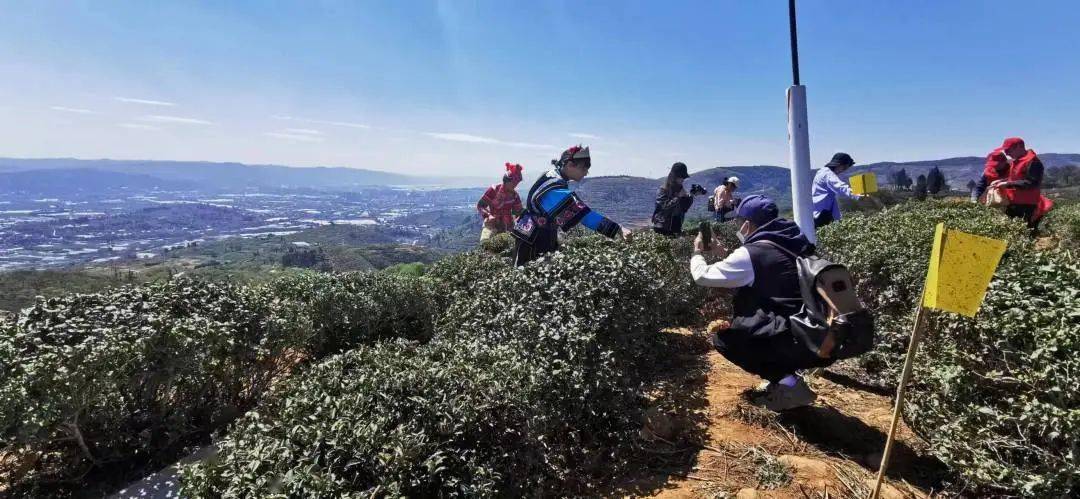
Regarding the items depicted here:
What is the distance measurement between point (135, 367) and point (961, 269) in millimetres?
5342

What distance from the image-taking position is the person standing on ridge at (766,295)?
12.1 feet

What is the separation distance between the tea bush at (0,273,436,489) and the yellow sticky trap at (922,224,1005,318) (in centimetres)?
493

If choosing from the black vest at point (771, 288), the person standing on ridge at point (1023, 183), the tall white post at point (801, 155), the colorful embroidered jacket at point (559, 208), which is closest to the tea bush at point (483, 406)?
the colorful embroidered jacket at point (559, 208)

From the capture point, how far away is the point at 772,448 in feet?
12.1

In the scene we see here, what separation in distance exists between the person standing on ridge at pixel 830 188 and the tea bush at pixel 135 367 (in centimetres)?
769

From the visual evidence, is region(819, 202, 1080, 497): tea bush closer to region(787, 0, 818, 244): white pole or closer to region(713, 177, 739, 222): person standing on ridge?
region(787, 0, 818, 244): white pole

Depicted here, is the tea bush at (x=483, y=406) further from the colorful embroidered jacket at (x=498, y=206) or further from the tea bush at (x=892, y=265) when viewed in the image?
the colorful embroidered jacket at (x=498, y=206)

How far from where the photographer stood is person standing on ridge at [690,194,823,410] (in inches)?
145

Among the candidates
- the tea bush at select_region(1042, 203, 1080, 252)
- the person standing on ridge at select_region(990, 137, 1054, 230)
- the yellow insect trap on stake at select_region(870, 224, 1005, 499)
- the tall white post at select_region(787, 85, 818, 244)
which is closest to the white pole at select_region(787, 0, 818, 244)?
the tall white post at select_region(787, 85, 818, 244)

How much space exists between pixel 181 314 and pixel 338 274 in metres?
2.16

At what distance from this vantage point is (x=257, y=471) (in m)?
2.42

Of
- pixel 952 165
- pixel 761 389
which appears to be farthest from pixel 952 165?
pixel 761 389

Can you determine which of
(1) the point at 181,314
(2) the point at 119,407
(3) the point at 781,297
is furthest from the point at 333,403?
(3) the point at 781,297

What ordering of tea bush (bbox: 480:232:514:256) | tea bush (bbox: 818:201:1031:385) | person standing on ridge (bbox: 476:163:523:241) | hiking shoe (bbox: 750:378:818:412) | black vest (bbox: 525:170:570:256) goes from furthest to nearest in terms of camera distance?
person standing on ridge (bbox: 476:163:523:241)
tea bush (bbox: 480:232:514:256)
black vest (bbox: 525:170:570:256)
tea bush (bbox: 818:201:1031:385)
hiking shoe (bbox: 750:378:818:412)
